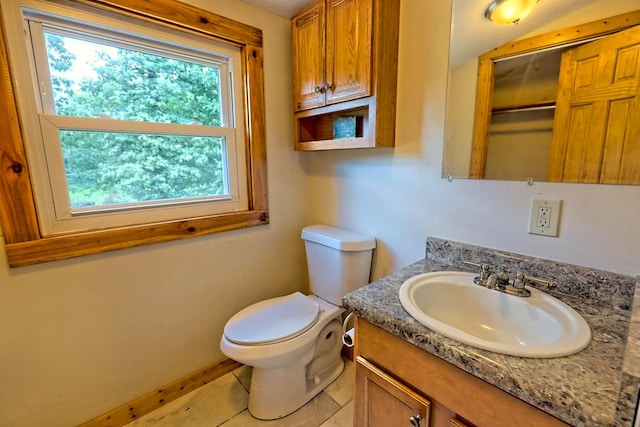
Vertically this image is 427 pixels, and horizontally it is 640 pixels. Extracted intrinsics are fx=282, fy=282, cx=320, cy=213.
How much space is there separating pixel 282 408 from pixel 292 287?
2.35ft

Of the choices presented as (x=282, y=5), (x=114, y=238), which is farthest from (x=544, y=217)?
(x=114, y=238)

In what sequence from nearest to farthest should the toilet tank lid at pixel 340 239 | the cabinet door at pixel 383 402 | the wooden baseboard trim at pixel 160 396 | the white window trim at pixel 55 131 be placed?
the cabinet door at pixel 383 402, the white window trim at pixel 55 131, the wooden baseboard trim at pixel 160 396, the toilet tank lid at pixel 340 239

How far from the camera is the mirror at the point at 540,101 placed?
0.81 m

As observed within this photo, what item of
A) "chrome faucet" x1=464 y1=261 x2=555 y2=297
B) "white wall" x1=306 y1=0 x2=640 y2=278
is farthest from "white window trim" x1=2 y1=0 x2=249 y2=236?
"chrome faucet" x1=464 y1=261 x2=555 y2=297

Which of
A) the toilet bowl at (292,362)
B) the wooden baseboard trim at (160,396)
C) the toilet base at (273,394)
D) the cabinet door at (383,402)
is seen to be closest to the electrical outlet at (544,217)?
the cabinet door at (383,402)

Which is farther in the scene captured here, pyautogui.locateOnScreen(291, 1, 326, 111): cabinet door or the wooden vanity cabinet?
pyautogui.locateOnScreen(291, 1, 326, 111): cabinet door

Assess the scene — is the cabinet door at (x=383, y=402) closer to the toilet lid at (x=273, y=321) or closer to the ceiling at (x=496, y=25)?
the toilet lid at (x=273, y=321)

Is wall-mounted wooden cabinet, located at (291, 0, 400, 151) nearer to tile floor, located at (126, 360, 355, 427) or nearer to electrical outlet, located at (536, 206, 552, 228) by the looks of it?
electrical outlet, located at (536, 206, 552, 228)

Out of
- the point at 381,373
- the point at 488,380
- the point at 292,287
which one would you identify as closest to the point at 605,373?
the point at 488,380

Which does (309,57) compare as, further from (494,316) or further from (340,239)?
(494,316)

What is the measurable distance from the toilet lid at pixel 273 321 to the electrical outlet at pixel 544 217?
3.30ft

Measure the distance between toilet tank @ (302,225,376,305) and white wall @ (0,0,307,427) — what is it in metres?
0.33

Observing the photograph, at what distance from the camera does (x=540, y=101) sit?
0.93 metres

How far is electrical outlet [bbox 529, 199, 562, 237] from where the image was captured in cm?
93
